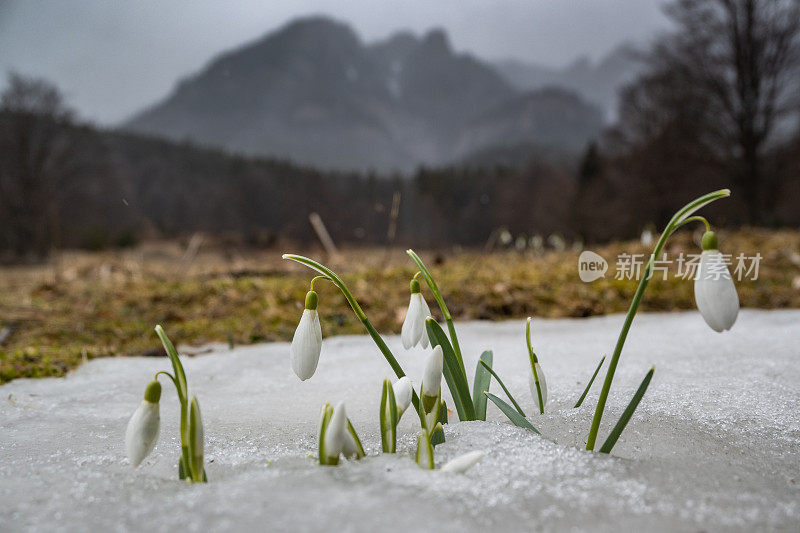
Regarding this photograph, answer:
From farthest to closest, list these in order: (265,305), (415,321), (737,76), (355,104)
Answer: (355,104)
(737,76)
(265,305)
(415,321)

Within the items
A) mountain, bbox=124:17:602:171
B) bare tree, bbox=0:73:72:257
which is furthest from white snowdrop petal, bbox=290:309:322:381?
mountain, bbox=124:17:602:171

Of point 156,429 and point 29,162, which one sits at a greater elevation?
point 29,162

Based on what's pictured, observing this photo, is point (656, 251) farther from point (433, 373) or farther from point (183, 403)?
point (183, 403)

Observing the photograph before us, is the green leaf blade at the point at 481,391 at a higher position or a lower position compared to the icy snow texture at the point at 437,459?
higher

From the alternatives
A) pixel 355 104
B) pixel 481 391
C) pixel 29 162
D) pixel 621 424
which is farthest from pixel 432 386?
pixel 355 104

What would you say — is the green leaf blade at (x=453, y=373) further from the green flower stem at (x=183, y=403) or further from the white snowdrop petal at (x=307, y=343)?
the green flower stem at (x=183, y=403)

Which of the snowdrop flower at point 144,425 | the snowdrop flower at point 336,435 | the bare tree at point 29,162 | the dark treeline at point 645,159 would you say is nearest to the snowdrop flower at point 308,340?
the snowdrop flower at point 336,435

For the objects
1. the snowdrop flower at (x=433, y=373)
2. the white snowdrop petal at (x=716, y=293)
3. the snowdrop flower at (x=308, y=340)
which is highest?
the white snowdrop petal at (x=716, y=293)

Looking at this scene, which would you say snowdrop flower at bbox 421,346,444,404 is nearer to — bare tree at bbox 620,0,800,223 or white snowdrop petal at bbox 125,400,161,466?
white snowdrop petal at bbox 125,400,161,466
